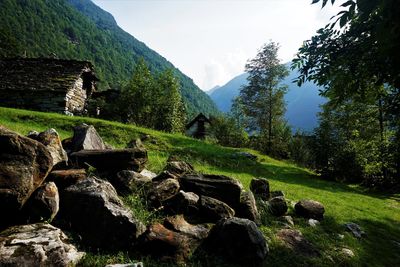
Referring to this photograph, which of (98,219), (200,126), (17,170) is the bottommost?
(98,219)

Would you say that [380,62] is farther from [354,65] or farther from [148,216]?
[148,216]

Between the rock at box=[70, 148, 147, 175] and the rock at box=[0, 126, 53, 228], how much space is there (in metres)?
1.90

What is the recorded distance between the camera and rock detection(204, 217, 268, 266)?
24.6ft

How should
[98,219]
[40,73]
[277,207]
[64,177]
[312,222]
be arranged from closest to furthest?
[98,219], [64,177], [277,207], [312,222], [40,73]

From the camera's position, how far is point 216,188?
9797mm

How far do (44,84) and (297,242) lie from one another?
105 feet

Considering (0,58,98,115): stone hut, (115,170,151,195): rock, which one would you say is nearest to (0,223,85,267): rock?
(115,170,151,195): rock

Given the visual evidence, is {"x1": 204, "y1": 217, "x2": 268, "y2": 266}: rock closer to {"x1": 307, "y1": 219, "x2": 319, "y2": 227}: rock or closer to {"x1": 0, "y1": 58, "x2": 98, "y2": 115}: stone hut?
{"x1": 307, "y1": 219, "x2": 319, "y2": 227}: rock

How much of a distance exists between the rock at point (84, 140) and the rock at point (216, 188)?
10.2 ft

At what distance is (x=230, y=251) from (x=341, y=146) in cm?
3137

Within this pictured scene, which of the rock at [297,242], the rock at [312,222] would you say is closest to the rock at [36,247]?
the rock at [297,242]

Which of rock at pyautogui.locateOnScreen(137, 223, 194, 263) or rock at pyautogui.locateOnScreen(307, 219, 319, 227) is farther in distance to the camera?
rock at pyautogui.locateOnScreen(307, 219, 319, 227)

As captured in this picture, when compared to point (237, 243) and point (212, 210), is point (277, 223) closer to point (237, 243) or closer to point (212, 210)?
point (212, 210)

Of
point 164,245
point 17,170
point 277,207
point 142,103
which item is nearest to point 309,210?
point 277,207
